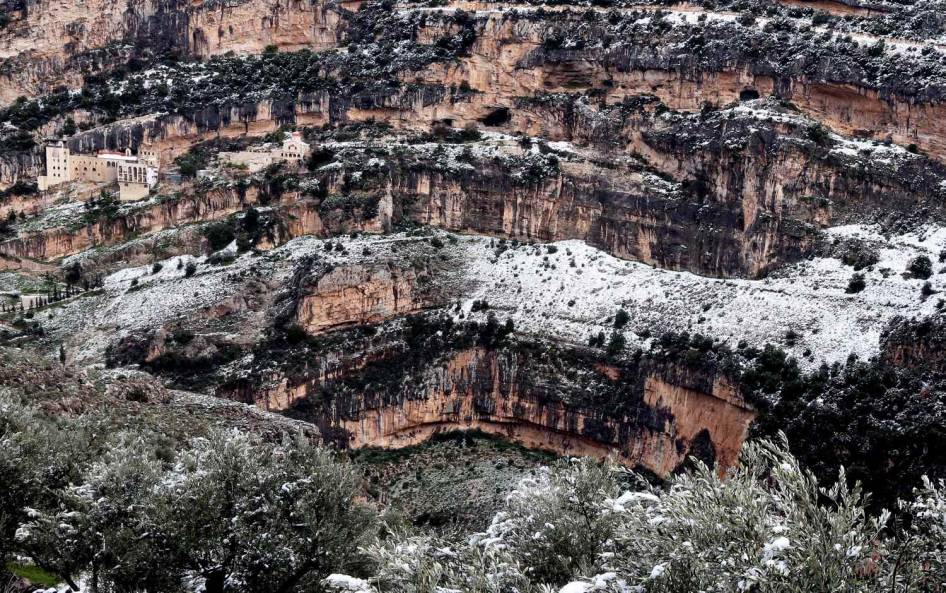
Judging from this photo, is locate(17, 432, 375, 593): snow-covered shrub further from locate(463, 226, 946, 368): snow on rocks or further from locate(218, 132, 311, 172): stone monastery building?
locate(218, 132, 311, 172): stone monastery building

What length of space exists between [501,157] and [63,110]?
4134cm

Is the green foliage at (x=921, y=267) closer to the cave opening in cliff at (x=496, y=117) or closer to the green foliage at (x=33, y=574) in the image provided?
the cave opening in cliff at (x=496, y=117)

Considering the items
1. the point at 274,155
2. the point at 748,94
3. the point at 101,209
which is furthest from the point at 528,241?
the point at 101,209

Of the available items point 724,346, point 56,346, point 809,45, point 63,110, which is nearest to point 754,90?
point 809,45

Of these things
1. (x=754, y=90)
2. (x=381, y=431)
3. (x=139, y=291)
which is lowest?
(x=381, y=431)

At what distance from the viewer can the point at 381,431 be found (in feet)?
247

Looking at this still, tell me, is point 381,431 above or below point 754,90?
below

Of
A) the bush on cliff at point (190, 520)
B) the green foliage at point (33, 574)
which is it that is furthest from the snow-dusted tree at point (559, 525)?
the green foliage at point (33, 574)

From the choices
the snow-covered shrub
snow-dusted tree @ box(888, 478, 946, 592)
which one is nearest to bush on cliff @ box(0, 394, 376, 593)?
the snow-covered shrub

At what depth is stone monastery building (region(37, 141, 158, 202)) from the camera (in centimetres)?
9244

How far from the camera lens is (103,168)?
95.2 m

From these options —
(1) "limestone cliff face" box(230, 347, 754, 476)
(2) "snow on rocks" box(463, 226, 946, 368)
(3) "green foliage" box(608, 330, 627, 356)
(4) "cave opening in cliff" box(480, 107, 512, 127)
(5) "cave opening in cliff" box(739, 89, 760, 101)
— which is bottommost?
(1) "limestone cliff face" box(230, 347, 754, 476)

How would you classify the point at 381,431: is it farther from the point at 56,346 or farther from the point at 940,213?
the point at 940,213

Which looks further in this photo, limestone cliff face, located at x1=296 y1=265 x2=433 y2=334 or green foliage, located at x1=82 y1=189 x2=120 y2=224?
green foliage, located at x1=82 y1=189 x2=120 y2=224
